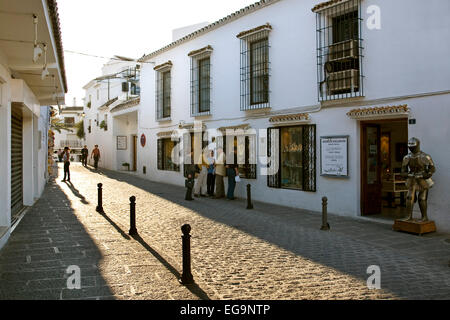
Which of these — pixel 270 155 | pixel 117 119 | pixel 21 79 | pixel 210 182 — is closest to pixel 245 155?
pixel 270 155

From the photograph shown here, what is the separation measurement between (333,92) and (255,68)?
3.36m

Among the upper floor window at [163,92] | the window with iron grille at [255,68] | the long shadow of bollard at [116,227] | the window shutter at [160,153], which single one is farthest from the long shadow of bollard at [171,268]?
the upper floor window at [163,92]

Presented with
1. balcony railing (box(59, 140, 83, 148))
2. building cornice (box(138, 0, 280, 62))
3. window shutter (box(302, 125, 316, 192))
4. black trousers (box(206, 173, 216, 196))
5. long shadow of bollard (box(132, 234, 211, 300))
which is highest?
building cornice (box(138, 0, 280, 62))

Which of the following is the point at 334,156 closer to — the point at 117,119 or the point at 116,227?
the point at 116,227

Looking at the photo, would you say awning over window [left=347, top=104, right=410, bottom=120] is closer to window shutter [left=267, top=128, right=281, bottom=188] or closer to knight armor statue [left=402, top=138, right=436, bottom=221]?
knight armor statue [left=402, top=138, right=436, bottom=221]

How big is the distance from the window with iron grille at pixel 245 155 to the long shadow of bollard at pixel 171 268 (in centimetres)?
584

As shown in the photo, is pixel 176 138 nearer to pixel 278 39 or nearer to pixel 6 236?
pixel 278 39

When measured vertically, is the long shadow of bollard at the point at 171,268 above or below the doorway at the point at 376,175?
below

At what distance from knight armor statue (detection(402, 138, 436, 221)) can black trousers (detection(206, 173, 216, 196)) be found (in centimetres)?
723

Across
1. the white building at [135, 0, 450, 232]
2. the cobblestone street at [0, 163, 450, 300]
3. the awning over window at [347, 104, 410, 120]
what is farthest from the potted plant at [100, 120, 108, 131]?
the awning over window at [347, 104, 410, 120]

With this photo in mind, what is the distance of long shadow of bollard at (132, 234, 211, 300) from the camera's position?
4773 mm

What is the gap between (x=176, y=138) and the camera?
17.5 metres

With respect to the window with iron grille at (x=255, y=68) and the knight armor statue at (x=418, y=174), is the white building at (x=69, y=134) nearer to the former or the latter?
the window with iron grille at (x=255, y=68)

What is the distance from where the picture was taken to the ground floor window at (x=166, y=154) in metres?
18.2
